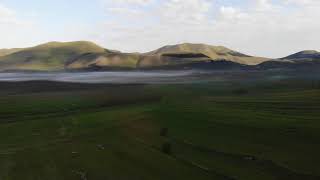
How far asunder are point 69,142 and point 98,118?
665 inches

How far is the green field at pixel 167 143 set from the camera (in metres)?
46.3

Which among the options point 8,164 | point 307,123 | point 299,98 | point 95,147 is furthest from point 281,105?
point 8,164

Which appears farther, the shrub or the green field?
the shrub

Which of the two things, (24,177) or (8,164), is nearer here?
(24,177)

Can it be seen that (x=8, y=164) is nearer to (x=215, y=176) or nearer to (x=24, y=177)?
(x=24, y=177)

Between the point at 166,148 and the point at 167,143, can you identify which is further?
the point at 167,143

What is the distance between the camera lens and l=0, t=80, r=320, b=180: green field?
46281mm

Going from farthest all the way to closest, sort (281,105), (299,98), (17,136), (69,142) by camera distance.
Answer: (299,98) < (281,105) < (17,136) < (69,142)

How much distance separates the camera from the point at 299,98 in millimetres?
90438

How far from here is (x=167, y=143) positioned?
2264 inches

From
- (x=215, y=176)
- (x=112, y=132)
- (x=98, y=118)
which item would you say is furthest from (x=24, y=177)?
(x=98, y=118)

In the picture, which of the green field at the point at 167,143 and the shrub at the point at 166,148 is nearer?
the green field at the point at 167,143

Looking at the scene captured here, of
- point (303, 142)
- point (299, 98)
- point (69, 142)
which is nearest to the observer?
point (303, 142)

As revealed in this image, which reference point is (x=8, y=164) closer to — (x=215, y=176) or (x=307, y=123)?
(x=215, y=176)
